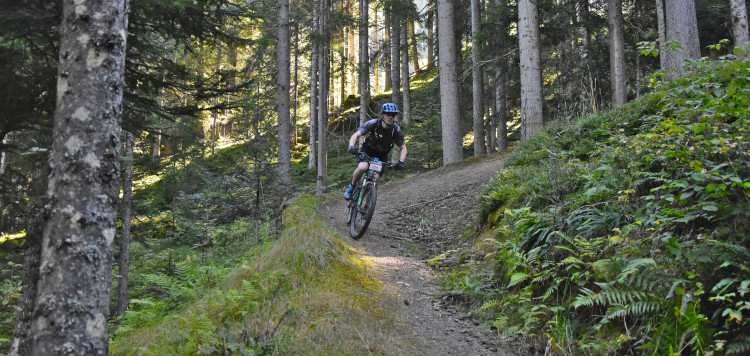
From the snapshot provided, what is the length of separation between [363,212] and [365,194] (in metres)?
0.35

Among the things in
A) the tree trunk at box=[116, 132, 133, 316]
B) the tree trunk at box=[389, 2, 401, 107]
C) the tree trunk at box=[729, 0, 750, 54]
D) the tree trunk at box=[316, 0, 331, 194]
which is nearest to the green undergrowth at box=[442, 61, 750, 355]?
the tree trunk at box=[729, 0, 750, 54]

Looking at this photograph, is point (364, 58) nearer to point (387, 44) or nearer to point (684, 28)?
point (387, 44)

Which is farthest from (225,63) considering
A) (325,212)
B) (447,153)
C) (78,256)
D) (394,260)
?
(78,256)

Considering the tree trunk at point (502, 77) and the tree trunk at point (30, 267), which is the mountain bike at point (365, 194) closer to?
the tree trunk at point (30, 267)

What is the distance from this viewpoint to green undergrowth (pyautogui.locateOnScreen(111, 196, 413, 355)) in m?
3.71

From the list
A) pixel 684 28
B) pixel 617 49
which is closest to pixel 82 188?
pixel 684 28

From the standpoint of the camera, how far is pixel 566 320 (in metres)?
3.76

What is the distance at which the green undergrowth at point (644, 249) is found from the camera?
2.91 meters

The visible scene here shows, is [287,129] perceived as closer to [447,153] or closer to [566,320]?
[447,153]

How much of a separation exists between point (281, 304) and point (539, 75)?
992cm

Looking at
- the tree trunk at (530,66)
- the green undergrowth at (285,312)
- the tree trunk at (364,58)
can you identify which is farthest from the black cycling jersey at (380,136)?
the tree trunk at (364,58)

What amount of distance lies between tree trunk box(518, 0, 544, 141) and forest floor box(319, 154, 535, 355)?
1.78m

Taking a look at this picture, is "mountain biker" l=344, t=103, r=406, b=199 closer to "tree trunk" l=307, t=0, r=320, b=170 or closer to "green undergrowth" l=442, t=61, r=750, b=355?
"green undergrowth" l=442, t=61, r=750, b=355

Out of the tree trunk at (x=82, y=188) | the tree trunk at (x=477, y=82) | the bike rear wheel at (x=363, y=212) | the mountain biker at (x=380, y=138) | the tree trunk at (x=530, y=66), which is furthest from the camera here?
the tree trunk at (x=477, y=82)
